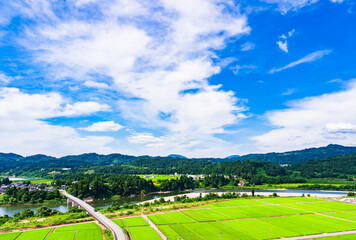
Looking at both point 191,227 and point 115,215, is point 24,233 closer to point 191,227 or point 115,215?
point 115,215

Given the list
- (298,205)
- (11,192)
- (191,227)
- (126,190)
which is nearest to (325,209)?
(298,205)

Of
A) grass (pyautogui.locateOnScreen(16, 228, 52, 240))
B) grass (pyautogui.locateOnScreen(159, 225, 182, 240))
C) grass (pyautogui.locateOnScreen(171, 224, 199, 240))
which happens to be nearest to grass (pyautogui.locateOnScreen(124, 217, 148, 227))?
grass (pyautogui.locateOnScreen(159, 225, 182, 240))

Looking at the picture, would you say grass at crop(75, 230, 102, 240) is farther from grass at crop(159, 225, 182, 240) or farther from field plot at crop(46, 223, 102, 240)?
grass at crop(159, 225, 182, 240)

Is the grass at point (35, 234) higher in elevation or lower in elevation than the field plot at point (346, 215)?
higher

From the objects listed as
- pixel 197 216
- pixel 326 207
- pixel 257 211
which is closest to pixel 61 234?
pixel 197 216

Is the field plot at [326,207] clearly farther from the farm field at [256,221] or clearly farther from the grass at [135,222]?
the grass at [135,222]

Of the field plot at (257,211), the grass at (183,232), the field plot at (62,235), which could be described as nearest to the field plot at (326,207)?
the field plot at (257,211)

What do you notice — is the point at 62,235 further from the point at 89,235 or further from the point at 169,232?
the point at 169,232

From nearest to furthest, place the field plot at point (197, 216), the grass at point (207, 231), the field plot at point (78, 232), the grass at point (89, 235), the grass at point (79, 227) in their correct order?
the grass at point (89, 235) < the field plot at point (78, 232) < the grass at point (207, 231) < the grass at point (79, 227) < the field plot at point (197, 216)
